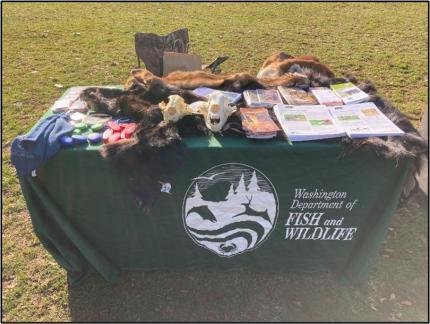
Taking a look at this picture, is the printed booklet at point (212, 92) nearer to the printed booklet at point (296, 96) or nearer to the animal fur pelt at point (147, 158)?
the printed booklet at point (296, 96)

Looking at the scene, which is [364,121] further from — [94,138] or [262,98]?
[94,138]

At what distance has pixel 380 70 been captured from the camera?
5477mm

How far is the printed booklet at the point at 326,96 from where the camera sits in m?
2.41

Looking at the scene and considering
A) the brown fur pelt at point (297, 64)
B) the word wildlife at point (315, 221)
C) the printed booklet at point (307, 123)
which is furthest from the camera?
the brown fur pelt at point (297, 64)

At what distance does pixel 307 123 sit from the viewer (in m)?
2.13

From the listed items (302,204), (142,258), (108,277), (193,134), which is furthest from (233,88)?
(108,277)

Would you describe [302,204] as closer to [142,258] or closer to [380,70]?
[142,258]

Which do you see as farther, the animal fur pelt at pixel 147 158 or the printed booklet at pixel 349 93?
the printed booklet at pixel 349 93

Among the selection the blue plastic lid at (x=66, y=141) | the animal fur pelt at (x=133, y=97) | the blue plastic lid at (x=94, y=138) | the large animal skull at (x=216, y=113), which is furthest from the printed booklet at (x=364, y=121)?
the blue plastic lid at (x=66, y=141)

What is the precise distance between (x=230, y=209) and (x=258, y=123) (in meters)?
0.53

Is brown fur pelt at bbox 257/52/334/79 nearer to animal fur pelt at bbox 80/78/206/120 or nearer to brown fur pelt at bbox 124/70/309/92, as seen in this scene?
brown fur pelt at bbox 124/70/309/92

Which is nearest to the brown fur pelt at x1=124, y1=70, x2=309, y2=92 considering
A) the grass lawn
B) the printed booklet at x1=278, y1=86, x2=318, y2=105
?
the printed booklet at x1=278, y1=86, x2=318, y2=105

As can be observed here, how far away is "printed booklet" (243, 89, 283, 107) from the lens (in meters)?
2.35

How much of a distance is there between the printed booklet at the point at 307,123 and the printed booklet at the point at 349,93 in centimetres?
25
